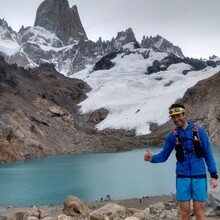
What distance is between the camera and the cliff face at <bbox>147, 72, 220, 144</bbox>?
315ft

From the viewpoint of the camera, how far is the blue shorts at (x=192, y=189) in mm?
7383

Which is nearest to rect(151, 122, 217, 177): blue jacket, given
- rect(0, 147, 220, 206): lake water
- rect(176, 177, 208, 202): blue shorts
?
rect(176, 177, 208, 202): blue shorts

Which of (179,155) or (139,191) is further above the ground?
(179,155)

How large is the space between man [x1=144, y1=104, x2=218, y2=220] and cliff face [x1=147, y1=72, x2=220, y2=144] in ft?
277

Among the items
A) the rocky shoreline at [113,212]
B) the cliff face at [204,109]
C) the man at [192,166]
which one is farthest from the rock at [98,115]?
the man at [192,166]

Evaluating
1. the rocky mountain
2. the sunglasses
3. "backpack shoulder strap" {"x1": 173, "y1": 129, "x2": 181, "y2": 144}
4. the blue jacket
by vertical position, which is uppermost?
the rocky mountain

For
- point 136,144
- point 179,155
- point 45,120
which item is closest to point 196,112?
point 136,144

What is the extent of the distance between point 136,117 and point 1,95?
50446 millimetres

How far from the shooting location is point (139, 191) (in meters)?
31.7

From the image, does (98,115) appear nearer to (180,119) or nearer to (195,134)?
(180,119)

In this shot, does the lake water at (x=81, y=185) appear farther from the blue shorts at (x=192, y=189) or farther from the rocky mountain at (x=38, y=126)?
the rocky mountain at (x=38, y=126)

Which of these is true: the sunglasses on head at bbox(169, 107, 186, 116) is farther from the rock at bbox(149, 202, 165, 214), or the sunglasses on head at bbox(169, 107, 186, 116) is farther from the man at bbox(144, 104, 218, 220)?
the rock at bbox(149, 202, 165, 214)

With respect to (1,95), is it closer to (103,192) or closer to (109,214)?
(103,192)

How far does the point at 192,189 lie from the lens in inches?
293
